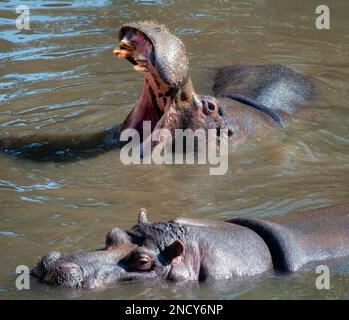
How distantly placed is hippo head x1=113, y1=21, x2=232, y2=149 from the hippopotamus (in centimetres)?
207

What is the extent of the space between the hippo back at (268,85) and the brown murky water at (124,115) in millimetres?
220

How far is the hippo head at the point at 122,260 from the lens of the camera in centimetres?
534

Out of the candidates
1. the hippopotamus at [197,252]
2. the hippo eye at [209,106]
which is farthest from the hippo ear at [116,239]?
the hippo eye at [209,106]

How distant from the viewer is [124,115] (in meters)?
9.29

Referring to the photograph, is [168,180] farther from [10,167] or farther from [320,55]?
[320,55]

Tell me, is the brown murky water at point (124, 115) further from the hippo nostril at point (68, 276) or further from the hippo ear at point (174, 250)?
the hippo ear at point (174, 250)

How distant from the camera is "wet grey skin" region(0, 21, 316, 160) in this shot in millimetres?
7645

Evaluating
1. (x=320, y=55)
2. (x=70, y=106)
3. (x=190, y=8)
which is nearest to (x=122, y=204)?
(x=70, y=106)

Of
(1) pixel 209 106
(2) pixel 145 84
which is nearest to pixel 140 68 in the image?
(2) pixel 145 84

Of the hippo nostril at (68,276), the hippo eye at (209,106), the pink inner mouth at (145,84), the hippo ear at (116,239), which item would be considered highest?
the pink inner mouth at (145,84)

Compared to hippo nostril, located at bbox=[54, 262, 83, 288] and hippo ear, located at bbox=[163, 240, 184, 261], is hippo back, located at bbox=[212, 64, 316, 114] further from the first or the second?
hippo nostril, located at bbox=[54, 262, 83, 288]

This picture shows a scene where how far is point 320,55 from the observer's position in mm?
11734

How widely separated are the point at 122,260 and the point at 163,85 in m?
2.80

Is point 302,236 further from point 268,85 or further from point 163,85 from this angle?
point 268,85
